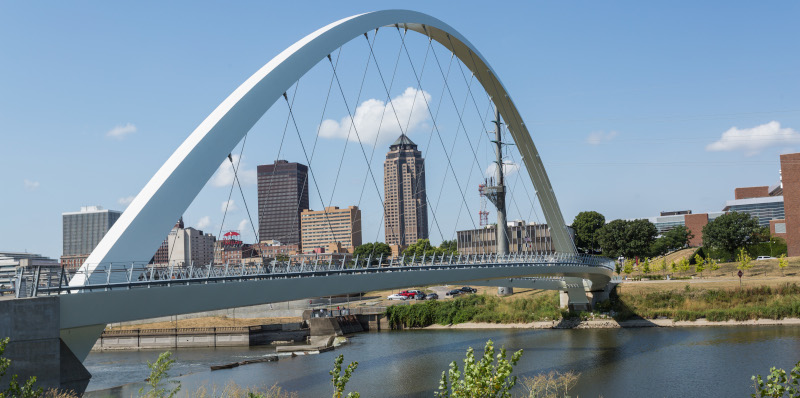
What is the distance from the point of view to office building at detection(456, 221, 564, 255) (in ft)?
263

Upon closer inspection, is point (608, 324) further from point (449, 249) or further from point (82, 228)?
point (82, 228)

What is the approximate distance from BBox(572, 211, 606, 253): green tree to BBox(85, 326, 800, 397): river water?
4463 centimetres

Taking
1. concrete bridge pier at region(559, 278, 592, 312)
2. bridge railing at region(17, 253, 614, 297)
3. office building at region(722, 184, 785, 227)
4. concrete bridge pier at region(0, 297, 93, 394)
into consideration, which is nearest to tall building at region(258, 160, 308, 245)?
concrete bridge pier at region(559, 278, 592, 312)

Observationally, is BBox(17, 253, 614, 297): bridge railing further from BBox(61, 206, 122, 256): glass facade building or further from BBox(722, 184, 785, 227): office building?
BBox(61, 206, 122, 256): glass facade building

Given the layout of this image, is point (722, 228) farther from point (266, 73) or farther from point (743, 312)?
point (266, 73)

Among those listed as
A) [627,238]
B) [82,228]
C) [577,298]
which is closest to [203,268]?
[577,298]

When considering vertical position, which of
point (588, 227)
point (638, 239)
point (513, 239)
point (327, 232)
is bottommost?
point (638, 239)

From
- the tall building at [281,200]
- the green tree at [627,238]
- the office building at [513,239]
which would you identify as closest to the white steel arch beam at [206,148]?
the tall building at [281,200]

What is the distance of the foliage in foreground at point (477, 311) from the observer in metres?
52.6

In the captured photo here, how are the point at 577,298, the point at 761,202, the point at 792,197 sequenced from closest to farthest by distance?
the point at 577,298, the point at 792,197, the point at 761,202

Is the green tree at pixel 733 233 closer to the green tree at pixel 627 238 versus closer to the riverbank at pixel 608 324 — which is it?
the green tree at pixel 627 238

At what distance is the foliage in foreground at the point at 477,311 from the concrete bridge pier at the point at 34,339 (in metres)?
42.8

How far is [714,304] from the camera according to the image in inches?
1852

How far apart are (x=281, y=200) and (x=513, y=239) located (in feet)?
203
